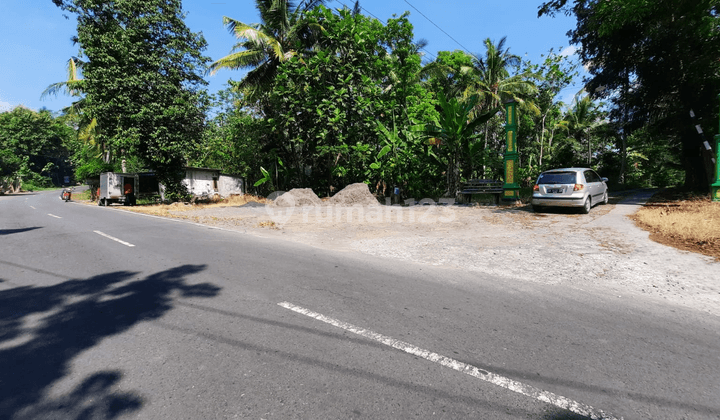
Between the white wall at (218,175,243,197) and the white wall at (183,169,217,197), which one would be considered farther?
the white wall at (218,175,243,197)

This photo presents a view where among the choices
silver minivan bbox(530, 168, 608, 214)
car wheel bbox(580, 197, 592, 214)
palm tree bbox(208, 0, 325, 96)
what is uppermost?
palm tree bbox(208, 0, 325, 96)

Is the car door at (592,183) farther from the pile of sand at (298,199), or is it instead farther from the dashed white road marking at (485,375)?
the pile of sand at (298,199)

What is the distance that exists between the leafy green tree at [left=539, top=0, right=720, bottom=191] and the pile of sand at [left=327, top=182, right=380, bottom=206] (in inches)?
478

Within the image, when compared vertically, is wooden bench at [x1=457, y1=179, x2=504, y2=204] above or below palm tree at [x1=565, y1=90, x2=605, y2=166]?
below

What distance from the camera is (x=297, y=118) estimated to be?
20406 millimetres

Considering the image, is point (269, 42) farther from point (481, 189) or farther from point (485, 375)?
point (485, 375)

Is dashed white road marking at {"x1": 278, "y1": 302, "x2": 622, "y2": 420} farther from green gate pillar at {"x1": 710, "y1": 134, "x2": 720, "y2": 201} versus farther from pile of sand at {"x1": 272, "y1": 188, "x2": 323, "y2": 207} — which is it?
pile of sand at {"x1": 272, "y1": 188, "x2": 323, "y2": 207}

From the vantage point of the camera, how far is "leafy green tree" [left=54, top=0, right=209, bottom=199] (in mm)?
18266

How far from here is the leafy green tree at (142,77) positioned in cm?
1827

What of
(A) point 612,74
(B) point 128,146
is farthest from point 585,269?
(B) point 128,146

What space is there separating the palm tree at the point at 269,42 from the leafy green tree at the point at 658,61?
13.7 meters

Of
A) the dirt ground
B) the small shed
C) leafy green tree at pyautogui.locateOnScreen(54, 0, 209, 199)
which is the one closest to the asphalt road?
the dirt ground

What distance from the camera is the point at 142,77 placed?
1873 centimetres

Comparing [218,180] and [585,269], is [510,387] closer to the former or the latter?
[585,269]
